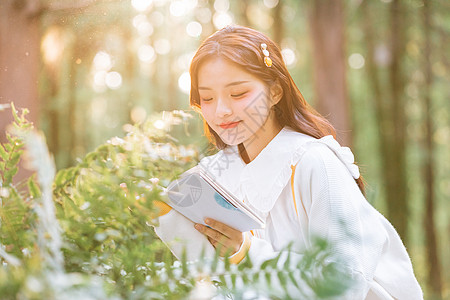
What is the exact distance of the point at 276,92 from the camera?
187 centimetres

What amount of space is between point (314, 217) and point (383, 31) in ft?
27.2

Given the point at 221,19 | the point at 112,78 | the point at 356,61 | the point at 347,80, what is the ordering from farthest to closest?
1. the point at 356,61
2. the point at 221,19
3. the point at 112,78
4. the point at 347,80

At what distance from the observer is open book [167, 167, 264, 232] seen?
46.0 inches

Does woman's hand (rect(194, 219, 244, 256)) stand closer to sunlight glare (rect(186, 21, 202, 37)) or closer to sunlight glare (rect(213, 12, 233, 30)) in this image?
sunlight glare (rect(186, 21, 202, 37))

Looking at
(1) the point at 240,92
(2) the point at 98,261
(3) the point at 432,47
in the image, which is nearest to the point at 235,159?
(1) the point at 240,92

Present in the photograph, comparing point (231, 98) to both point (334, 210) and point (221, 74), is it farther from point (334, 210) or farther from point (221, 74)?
point (334, 210)

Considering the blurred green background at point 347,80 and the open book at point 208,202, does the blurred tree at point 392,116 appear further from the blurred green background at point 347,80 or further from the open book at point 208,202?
the open book at point 208,202

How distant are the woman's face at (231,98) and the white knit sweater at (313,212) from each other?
4.7 inches

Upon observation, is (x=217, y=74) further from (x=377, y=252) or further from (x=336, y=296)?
(x=336, y=296)

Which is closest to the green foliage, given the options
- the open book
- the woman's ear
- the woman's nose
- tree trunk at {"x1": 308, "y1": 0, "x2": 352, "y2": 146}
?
the open book

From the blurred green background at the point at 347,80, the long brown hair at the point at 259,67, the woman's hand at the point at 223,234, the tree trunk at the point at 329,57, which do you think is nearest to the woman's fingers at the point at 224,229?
the woman's hand at the point at 223,234

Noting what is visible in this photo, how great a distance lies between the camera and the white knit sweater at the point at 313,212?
4.61ft

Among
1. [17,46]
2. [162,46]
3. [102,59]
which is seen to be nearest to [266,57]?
[17,46]

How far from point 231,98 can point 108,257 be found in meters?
1.01
